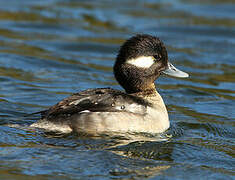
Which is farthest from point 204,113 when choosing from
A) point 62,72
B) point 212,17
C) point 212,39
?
point 212,17

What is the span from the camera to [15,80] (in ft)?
39.7

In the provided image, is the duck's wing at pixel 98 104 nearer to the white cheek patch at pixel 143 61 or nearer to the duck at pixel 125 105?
the duck at pixel 125 105

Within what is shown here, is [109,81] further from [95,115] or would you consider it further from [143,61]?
[95,115]

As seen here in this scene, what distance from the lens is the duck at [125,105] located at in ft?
27.3

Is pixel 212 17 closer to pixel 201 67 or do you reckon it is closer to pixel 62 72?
pixel 201 67

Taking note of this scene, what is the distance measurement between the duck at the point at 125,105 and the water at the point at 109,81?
0.19 metres

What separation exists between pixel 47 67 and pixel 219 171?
6.96 metres

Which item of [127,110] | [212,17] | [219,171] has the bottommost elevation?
[219,171]

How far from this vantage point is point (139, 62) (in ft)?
28.8

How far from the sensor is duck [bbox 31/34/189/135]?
8328mm

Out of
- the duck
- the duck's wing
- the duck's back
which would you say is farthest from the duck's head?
the duck's back

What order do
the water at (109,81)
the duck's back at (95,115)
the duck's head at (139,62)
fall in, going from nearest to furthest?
the water at (109,81)
the duck's back at (95,115)
the duck's head at (139,62)

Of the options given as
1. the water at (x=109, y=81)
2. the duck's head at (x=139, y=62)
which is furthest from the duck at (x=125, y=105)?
the water at (x=109, y=81)

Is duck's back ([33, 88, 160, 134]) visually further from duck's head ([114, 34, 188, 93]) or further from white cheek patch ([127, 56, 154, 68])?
white cheek patch ([127, 56, 154, 68])
